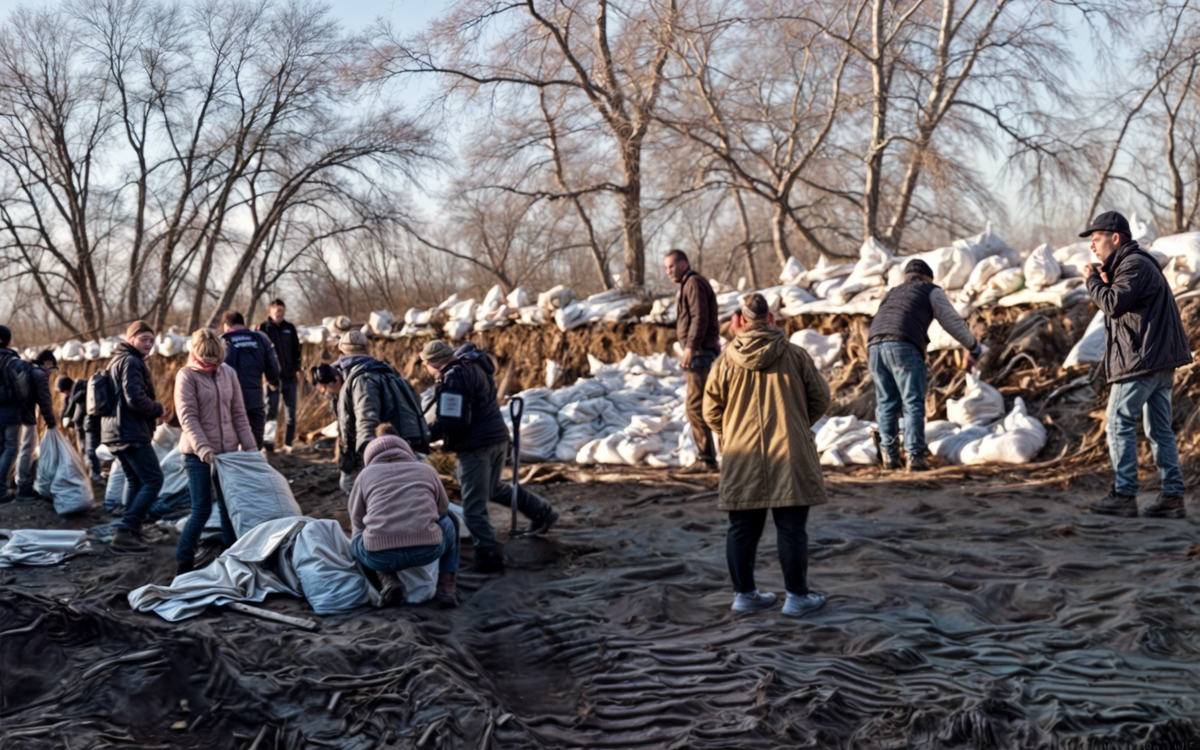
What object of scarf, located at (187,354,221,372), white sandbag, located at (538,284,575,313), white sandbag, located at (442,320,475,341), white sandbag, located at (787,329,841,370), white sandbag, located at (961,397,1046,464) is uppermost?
white sandbag, located at (538,284,575,313)

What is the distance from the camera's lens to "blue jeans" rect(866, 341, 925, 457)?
7.77 metres

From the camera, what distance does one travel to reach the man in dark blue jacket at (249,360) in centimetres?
898

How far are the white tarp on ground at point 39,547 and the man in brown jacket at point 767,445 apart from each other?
15.7 ft

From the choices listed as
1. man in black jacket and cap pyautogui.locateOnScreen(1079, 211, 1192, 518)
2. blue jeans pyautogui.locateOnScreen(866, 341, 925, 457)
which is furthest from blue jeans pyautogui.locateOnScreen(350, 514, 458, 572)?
blue jeans pyautogui.locateOnScreen(866, 341, 925, 457)

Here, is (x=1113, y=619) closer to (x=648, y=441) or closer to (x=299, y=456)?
(x=648, y=441)

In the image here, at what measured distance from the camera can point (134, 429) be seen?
7.10 meters

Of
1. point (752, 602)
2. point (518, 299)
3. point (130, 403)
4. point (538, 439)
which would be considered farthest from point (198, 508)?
point (518, 299)

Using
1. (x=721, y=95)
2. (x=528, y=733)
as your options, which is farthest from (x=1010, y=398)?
(x=721, y=95)

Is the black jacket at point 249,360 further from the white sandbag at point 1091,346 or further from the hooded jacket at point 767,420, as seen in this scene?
the white sandbag at point 1091,346

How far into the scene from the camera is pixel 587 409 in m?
10.6

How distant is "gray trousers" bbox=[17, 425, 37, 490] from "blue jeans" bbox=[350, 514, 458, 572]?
6.00 metres

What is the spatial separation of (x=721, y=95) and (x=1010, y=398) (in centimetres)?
854

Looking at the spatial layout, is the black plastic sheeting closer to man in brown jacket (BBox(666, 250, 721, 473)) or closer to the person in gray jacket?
the person in gray jacket

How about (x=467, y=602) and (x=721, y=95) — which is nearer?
A: (x=467, y=602)
